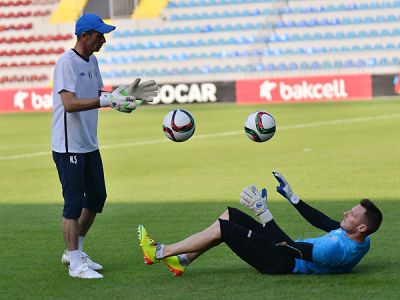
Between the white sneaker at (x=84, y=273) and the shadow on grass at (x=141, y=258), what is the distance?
0.09 meters

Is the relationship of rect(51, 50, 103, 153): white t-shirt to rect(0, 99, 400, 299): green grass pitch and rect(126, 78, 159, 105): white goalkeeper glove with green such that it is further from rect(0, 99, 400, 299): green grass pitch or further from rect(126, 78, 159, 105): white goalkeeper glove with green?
rect(0, 99, 400, 299): green grass pitch

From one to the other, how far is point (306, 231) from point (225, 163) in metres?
7.95

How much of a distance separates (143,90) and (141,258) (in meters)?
1.79

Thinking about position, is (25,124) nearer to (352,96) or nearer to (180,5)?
(352,96)

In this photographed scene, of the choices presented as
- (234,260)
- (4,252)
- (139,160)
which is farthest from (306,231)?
(139,160)

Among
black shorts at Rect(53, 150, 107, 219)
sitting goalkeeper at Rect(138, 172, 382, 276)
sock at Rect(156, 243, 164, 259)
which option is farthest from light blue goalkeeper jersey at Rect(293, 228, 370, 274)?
black shorts at Rect(53, 150, 107, 219)

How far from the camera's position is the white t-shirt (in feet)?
28.8

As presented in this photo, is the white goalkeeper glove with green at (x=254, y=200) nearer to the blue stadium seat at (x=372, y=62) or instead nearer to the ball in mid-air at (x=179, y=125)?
the ball in mid-air at (x=179, y=125)

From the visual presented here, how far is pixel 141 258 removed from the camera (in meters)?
Answer: 9.74

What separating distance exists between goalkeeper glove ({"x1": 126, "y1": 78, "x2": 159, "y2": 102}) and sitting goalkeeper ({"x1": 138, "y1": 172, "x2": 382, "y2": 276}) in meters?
1.25

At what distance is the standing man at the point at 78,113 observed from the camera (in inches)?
344

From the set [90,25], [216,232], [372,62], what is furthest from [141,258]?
[372,62]

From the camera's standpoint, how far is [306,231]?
11.0 meters

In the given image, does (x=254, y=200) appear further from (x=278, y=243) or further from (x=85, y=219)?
(x=85, y=219)
